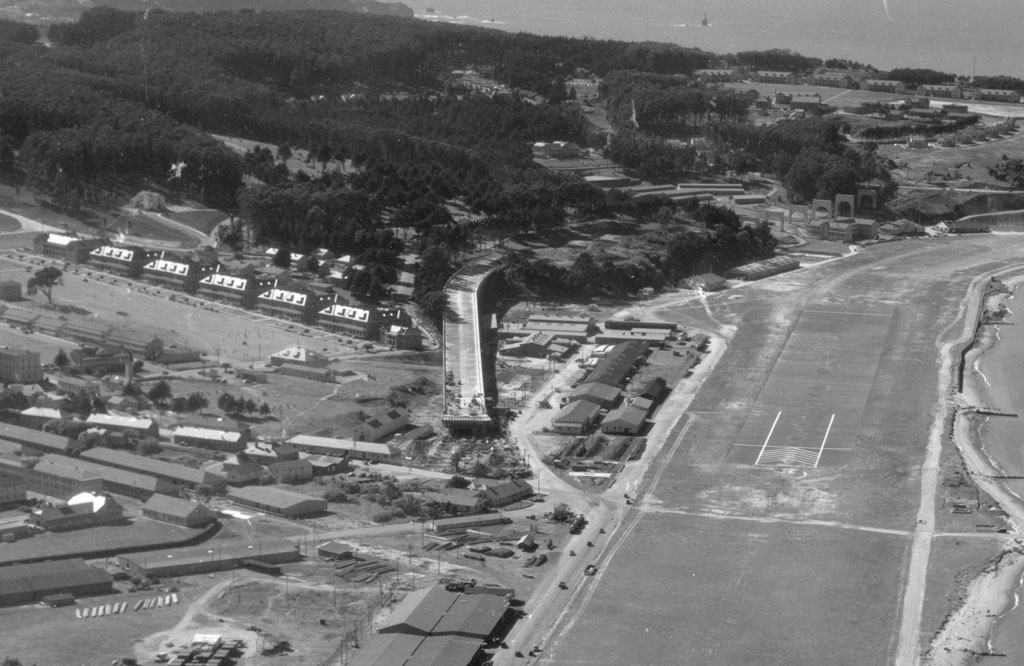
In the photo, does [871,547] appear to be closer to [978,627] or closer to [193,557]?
[978,627]

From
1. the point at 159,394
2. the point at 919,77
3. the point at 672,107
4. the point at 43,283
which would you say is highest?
the point at 919,77

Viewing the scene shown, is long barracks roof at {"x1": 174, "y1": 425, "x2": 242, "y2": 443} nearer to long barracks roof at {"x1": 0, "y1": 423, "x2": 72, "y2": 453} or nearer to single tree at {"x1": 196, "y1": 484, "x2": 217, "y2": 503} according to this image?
long barracks roof at {"x1": 0, "y1": 423, "x2": 72, "y2": 453}

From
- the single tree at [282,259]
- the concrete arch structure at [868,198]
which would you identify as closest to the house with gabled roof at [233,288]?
the single tree at [282,259]

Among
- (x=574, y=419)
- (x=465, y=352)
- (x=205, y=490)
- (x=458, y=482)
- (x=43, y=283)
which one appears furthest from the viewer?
(x=43, y=283)

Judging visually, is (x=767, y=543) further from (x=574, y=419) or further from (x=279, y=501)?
(x=279, y=501)

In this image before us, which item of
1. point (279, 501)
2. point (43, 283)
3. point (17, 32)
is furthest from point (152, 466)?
point (17, 32)

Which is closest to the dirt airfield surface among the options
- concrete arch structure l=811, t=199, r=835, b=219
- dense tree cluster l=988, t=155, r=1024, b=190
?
concrete arch structure l=811, t=199, r=835, b=219

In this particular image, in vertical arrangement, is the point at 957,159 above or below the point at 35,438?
above

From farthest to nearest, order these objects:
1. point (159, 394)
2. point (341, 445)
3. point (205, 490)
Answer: point (159, 394) → point (341, 445) → point (205, 490)
